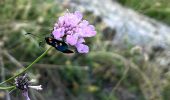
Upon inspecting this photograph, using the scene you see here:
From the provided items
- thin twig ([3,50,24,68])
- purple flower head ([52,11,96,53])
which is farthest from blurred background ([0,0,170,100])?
purple flower head ([52,11,96,53])

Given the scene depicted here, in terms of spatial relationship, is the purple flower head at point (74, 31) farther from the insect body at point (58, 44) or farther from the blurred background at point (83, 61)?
the blurred background at point (83, 61)

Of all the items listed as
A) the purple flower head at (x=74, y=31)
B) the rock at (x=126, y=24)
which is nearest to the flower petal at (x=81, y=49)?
the purple flower head at (x=74, y=31)

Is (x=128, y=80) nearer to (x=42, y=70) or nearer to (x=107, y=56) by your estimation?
(x=107, y=56)

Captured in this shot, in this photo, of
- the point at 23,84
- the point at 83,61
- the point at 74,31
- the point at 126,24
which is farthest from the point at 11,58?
the point at 74,31

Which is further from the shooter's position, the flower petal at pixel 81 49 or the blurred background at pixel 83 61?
the blurred background at pixel 83 61

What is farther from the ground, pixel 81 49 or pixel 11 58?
pixel 11 58

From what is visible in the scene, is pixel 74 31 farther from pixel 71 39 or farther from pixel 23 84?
pixel 23 84

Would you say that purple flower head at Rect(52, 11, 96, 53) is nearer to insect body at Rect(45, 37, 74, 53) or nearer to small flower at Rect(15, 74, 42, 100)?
insect body at Rect(45, 37, 74, 53)
